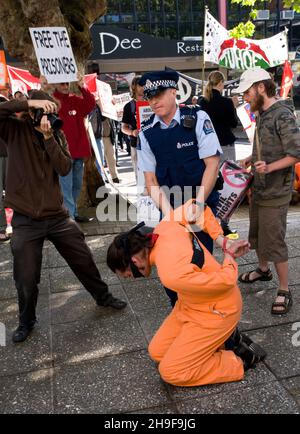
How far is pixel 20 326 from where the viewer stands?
340cm

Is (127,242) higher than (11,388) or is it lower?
higher

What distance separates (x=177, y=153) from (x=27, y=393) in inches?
71.9

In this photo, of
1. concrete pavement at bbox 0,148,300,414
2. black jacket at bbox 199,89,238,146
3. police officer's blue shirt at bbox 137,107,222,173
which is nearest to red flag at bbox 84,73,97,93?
black jacket at bbox 199,89,238,146

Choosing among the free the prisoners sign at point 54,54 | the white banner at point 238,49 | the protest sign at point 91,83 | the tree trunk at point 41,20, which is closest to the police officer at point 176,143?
the free the prisoners sign at point 54,54

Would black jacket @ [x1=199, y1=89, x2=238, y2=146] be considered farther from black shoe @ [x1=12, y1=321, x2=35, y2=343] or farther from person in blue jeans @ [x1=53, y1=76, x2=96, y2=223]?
black shoe @ [x1=12, y1=321, x2=35, y2=343]

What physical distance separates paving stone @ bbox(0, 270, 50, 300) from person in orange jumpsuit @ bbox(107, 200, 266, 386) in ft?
5.79

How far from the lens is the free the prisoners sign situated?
519cm

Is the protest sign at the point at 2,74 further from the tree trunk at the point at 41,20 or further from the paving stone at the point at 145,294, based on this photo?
the paving stone at the point at 145,294

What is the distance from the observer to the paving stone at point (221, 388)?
2598 millimetres

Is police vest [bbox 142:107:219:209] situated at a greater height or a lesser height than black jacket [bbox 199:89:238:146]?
greater

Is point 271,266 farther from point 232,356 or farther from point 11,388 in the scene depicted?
point 11,388
